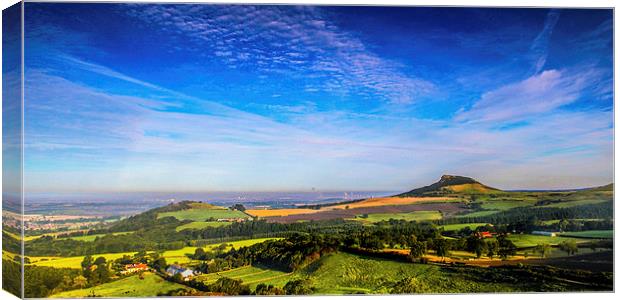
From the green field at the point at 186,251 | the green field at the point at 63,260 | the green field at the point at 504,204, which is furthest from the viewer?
the green field at the point at 504,204

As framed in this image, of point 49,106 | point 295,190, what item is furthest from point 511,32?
point 49,106

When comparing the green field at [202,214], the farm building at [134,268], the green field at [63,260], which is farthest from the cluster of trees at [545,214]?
the green field at [63,260]

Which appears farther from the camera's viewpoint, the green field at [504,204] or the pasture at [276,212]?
the green field at [504,204]

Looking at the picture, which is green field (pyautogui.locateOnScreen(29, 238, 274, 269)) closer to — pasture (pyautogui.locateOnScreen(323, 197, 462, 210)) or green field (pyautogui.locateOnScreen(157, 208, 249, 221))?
green field (pyautogui.locateOnScreen(157, 208, 249, 221))

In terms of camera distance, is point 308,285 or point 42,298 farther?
point 308,285

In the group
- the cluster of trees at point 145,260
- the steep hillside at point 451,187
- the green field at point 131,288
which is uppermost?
the steep hillside at point 451,187

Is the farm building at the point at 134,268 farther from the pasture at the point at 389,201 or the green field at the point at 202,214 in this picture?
the pasture at the point at 389,201

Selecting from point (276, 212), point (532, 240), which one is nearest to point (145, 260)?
point (276, 212)

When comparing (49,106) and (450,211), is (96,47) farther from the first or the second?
(450,211)
